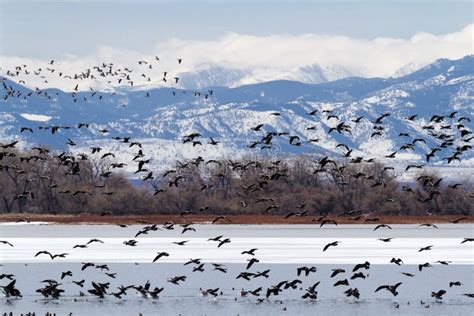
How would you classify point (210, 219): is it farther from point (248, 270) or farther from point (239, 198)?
point (248, 270)

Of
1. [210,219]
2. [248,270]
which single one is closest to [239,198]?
[210,219]

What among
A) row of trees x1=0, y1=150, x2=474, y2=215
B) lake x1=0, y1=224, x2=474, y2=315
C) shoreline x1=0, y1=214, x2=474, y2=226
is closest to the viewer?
lake x1=0, y1=224, x2=474, y2=315

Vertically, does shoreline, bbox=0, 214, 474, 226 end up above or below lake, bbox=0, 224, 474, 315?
below

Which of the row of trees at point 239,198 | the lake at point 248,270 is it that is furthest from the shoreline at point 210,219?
the lake at point 248,270

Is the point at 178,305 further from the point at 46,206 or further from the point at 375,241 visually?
the point at 46,206

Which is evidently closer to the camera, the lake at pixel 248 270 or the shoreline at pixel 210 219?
the lake at pixel 248 270

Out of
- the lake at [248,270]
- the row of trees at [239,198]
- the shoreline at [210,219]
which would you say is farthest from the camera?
the row of trees at [239,198]

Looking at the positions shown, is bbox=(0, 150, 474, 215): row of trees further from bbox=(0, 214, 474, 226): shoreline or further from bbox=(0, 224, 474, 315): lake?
bbox=(0, 224, 474, 315): lake

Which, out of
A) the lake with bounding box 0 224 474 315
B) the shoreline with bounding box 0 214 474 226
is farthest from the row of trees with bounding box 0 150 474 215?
the lake with bounding box 0 224 474 315

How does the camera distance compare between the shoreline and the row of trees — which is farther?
the row of trees

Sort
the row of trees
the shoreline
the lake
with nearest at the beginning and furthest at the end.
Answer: the lake
the shoreline
the row of trees

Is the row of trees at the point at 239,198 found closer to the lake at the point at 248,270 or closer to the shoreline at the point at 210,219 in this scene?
the shoreline at the point at 210,219

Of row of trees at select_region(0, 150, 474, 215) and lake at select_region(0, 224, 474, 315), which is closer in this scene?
lake at select_region(0, 224, 474, 315)

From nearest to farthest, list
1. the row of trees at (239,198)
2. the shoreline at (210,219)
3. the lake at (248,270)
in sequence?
the lake at (248,270) < the shoreline at (210,219) < the row of trees at (239,198)
